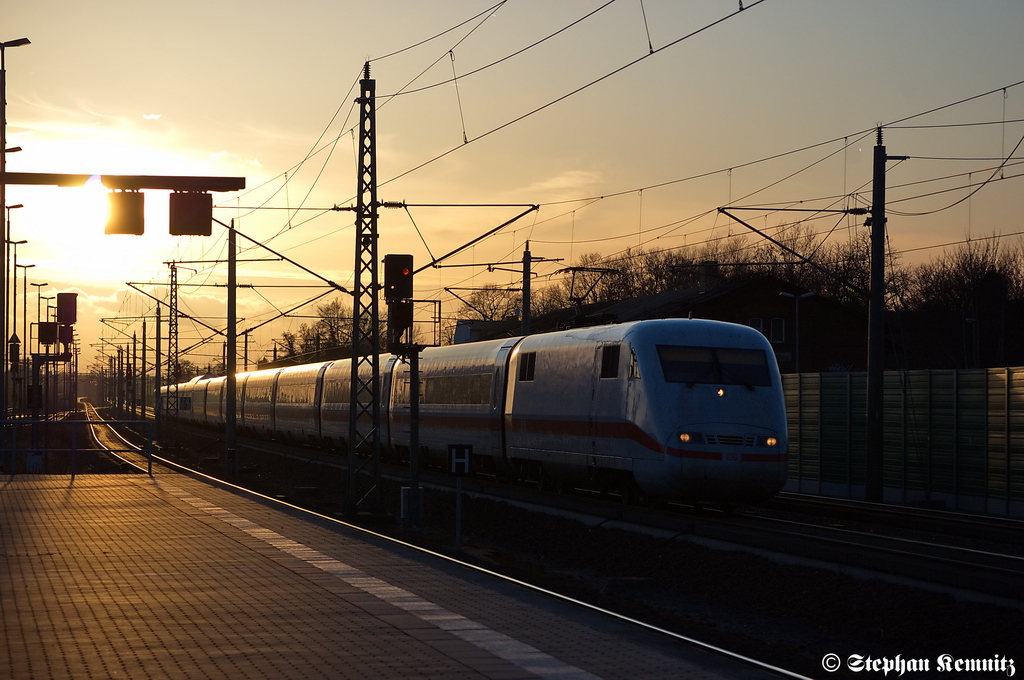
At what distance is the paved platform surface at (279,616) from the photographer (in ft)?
30.1

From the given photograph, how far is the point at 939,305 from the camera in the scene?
7981 cm

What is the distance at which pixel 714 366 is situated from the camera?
21.2m

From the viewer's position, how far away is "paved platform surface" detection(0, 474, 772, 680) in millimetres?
9180

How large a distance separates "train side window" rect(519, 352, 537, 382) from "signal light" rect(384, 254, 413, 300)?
5081mm

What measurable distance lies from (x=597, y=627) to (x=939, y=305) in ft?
242

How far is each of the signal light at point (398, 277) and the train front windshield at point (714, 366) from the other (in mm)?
4559

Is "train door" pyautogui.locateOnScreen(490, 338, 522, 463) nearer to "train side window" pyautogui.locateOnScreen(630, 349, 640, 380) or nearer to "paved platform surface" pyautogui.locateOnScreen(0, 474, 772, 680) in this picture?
"train side window" pyautogui.locateOnScreen(630, 349, 640, 380)

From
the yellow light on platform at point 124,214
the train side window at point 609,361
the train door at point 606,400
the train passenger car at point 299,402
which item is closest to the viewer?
the yellow light on platform at point 124,214

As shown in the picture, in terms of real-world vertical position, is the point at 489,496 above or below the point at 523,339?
below

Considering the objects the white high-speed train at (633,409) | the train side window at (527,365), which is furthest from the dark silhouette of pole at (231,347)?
the train side window at (527,365)

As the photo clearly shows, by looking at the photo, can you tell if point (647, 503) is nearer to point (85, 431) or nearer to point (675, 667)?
→ point (675, 667)

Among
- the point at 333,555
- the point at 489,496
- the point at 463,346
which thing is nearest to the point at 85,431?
the point at 463,346

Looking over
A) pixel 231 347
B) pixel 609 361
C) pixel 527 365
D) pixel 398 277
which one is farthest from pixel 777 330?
pixel 398 277

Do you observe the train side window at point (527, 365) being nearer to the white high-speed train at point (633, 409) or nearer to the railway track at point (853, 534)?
the white high-speed train at point (633, 409)
